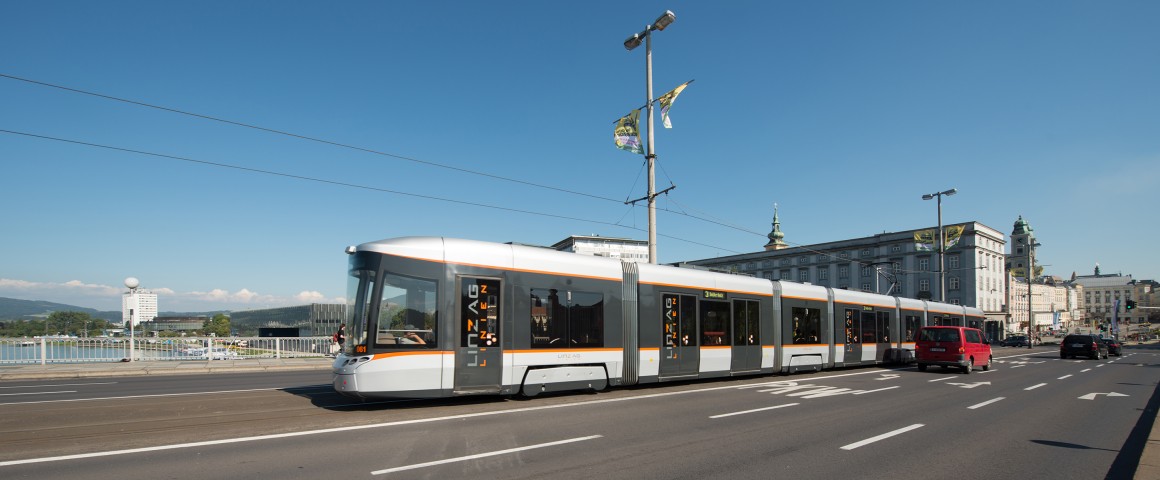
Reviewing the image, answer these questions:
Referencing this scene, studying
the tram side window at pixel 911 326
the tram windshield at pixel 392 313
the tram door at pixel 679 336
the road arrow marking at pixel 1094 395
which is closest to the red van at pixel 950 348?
the tram side window at pixel 911 326

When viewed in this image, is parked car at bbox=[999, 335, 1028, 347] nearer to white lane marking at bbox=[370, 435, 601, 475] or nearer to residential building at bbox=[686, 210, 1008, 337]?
residential building at bbox=[686, 210, 1008, 337]

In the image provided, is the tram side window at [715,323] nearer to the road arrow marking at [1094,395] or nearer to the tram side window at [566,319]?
the tram side window at [566,319]

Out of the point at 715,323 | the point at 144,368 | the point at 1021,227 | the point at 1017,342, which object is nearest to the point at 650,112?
the point at 715,323

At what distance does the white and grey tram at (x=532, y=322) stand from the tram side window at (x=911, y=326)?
1132 cm

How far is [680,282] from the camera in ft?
50.6

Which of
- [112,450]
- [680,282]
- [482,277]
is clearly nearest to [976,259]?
[680,282]

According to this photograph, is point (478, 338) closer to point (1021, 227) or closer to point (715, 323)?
point (715, 323)

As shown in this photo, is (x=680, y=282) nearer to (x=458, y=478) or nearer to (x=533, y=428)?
(x=533, y=428)

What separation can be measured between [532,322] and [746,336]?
7.84 metres

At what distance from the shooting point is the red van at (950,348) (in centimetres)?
2178

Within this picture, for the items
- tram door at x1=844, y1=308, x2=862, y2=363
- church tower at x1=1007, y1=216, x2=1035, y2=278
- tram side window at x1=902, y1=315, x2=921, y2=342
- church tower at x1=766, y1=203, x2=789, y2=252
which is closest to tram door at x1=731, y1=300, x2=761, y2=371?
tram door at x1=844, y1=308, x2=862, y2=363

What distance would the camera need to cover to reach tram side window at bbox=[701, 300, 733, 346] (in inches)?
627

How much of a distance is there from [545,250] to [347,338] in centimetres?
437

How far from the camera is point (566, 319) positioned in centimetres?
1278
